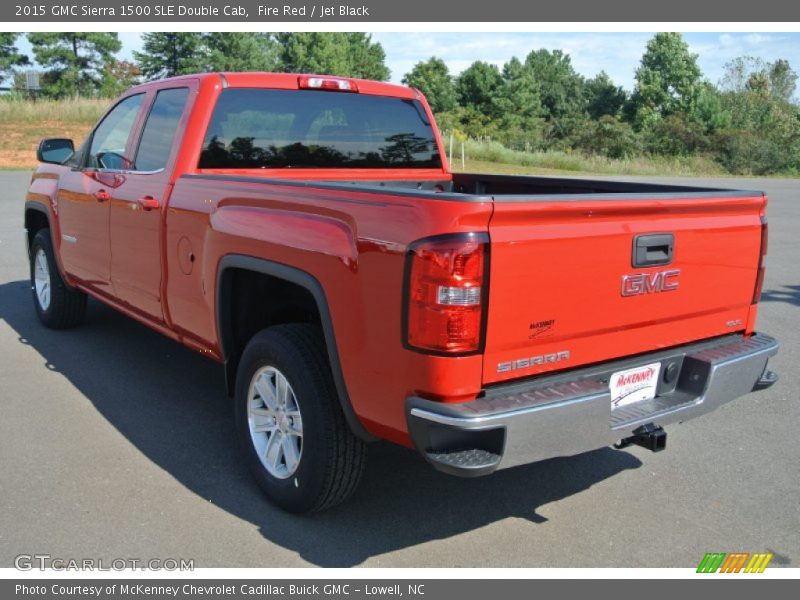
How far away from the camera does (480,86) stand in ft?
221

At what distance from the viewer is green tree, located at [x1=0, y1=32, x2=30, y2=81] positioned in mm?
58156

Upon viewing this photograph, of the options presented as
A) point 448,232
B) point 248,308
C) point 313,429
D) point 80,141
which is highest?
point 448,232

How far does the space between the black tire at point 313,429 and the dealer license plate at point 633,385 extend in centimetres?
111

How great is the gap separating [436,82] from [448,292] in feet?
227

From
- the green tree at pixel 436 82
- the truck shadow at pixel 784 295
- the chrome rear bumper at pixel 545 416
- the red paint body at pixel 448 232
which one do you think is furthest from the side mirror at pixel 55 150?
the green tree at pixel 436 82

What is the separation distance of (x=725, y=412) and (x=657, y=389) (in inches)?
70.2

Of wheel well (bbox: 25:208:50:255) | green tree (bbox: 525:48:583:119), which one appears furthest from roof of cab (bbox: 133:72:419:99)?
green tree (bbox: 525:48:583:119)

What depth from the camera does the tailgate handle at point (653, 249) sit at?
3227 mm

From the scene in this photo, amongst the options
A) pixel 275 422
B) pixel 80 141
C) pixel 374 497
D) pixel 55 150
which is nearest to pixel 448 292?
pixel 275 422

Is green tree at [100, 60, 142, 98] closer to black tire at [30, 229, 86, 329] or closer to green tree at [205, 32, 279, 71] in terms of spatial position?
green tree at [205, 32, 279, 71]

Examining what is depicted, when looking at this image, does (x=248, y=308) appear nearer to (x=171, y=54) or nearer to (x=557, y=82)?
(x=171, y=54)

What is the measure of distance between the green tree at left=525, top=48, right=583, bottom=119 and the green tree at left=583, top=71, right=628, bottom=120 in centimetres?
169

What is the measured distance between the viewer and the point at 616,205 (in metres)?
3.14
